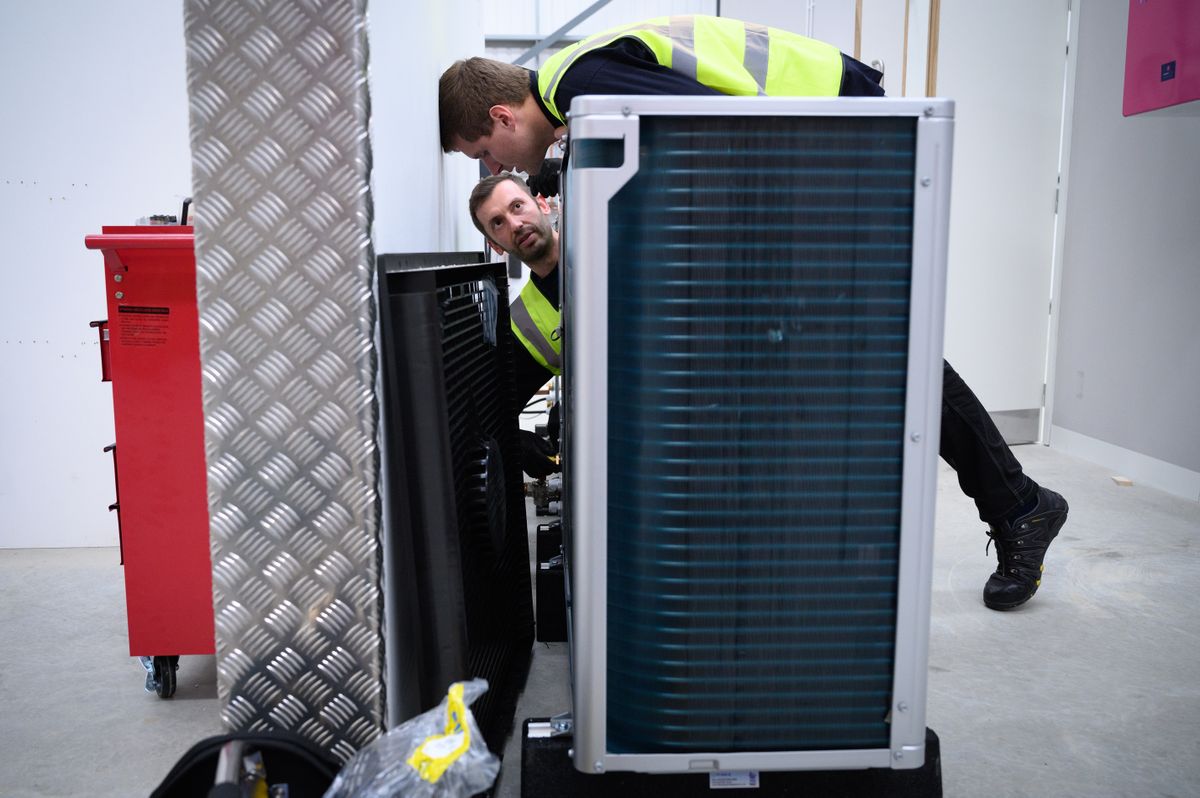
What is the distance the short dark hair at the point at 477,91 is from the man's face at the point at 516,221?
37cm

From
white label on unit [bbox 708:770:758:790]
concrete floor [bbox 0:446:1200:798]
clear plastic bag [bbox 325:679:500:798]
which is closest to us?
clear plastic bag [bbox 325:679:500:798]

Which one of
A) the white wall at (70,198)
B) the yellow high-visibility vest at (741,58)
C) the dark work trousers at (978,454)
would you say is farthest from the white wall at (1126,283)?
the white wall at (70,198)

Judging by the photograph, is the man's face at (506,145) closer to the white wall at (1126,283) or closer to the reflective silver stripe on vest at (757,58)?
the reflective silver stripe on vest at (757,58)

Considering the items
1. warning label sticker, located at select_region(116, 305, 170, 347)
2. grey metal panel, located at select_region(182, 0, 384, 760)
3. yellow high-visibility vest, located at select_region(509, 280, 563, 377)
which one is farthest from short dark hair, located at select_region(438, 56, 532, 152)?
grey metal panel, located at select_region(182, 0, 384, 760)

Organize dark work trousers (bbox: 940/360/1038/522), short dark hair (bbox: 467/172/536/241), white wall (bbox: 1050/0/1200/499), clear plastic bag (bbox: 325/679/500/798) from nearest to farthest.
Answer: clear plastic bag (bbox: 325/679/500/798), dark work trousers (bbox: 940/360/1038/522), short dark hair (bbox: 467/172/536/241), white wall (bbox: 1050/0/1200/499)

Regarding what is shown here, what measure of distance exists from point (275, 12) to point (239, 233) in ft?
0.94

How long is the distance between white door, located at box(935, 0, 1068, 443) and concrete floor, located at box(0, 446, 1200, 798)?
1.71m

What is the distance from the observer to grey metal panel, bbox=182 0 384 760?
1.13 meters

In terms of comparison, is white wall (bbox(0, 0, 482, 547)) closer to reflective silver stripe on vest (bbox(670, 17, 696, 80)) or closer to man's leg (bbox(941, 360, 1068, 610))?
reflective silver stripe on vest (bbox(670, 17, 696, 80))

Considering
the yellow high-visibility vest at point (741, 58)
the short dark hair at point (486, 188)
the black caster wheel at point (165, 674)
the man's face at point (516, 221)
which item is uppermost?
the yellow high-visibility vest at point (741, 58)

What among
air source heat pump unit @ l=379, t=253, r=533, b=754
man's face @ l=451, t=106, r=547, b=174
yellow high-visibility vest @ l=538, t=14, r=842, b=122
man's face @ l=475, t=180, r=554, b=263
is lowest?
air source heat pump unit @ l=379, t=253, r=533, b=754

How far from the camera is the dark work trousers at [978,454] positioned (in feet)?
7.72

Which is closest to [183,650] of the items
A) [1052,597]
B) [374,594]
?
[374,594]

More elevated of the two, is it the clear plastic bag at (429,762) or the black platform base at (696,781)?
the clear plastic bag at (429,762)
